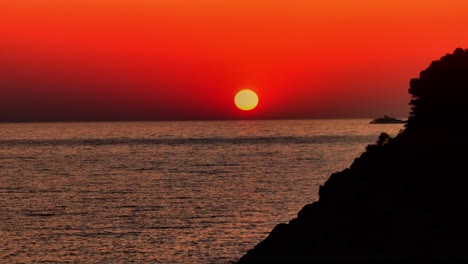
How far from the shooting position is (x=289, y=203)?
288 feet

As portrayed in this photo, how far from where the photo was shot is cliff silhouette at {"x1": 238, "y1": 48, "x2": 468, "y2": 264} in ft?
137

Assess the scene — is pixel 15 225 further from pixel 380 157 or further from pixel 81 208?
pixel 380 157

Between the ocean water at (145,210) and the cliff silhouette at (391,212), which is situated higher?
the cliff silhouette at (391,212)

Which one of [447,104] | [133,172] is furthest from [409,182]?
[133,172]

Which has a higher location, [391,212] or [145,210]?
[391,212]

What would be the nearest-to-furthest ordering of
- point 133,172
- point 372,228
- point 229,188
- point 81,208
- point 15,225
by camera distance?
point 372,228 → point 15,225 → point 81,208 → point 229,188 → point 133,172

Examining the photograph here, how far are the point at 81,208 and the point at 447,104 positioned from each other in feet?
131

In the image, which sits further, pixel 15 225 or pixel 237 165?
pixel 237 165

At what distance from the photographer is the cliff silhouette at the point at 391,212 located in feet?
137

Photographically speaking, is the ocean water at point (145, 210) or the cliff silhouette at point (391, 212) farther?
the ocean water at point (145, 210)

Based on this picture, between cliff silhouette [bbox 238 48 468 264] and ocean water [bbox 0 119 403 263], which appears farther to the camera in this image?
ocean water [bbox 0 119 403 263]

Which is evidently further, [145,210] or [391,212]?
[145,210]

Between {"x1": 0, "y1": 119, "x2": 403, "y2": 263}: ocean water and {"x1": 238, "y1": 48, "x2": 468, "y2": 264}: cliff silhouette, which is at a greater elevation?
{"x1": 238, "y1": 48, "x2": 468, "y2": 264}: cliff silhouette

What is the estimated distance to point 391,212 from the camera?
4475 centimetres
